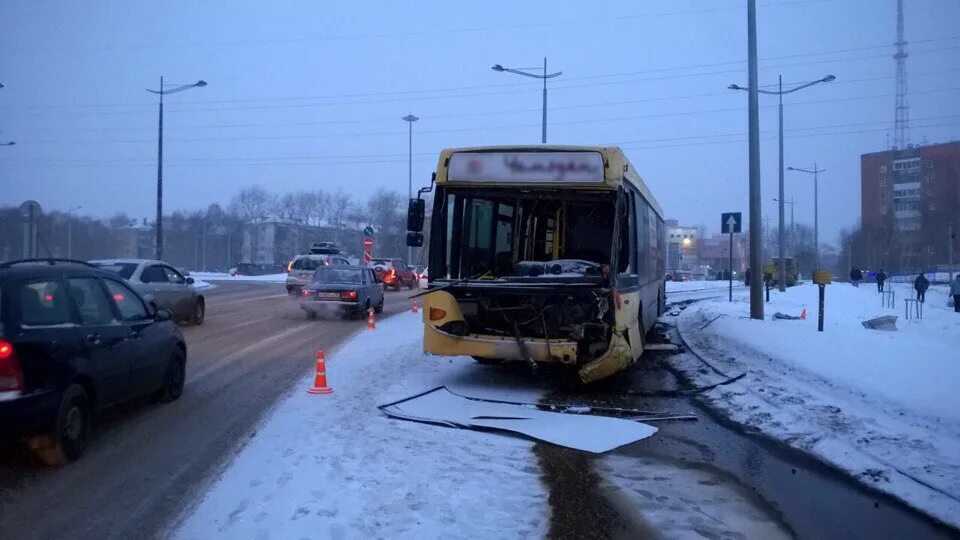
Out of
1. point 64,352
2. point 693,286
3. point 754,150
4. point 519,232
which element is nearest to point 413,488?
point 64,352

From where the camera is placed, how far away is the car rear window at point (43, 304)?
6004mm

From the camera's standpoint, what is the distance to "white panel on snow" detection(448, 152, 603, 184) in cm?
980

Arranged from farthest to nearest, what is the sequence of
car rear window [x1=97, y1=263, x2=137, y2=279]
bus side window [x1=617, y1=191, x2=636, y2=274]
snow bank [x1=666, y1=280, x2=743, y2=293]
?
1. snow bank [x1=666, y1=280, x2=743, y2=293]
2. car rear window [x1=97, y1=263, x2=137, y2=279]
3. bus side window [x1=617, y1=191, x2=636, y2=274]

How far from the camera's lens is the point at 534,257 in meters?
11.3

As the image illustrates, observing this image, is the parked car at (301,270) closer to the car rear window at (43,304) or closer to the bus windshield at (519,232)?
the bus windshield at (519,232)

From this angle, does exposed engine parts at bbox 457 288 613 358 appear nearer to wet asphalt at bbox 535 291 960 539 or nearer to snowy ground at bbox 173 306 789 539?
wet asphalt at bbox 535 291 960 539

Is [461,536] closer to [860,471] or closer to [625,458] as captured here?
[625,458]

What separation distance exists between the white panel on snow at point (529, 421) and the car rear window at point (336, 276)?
12.5 meters

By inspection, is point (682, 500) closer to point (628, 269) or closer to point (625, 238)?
point (625, 238)

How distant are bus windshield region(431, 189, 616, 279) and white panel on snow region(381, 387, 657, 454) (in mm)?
2065

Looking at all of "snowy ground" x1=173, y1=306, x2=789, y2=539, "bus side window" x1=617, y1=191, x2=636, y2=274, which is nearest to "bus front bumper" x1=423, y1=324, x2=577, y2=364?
"bus side window" x1=617, y1=191, x2=636, y2=274

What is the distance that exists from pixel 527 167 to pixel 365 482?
5471mm

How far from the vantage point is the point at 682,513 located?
527 centimetres

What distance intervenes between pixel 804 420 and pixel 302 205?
296ft
